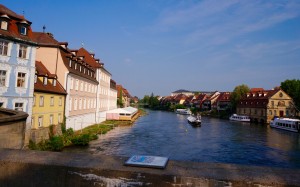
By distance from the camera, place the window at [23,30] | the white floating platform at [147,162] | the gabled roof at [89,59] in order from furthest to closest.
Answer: the gabled roof at [89,59], the window at [23,30], the white floating platform at [147,162]

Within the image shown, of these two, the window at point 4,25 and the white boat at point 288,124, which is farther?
the white boat at point 288,124

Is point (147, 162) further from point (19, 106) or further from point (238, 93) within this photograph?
point (238, 93)

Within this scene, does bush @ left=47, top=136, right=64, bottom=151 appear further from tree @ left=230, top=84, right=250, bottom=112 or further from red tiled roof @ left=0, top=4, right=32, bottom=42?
tree @ left=230, top=84, right=250, bottom=112

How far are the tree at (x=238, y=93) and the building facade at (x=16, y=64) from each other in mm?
75411

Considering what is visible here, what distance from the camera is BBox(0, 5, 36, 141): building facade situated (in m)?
20.9

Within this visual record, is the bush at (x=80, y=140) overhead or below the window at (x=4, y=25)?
below

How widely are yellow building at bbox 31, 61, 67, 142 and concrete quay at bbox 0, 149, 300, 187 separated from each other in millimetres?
21389

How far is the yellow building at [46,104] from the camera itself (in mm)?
24062

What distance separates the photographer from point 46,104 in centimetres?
2619

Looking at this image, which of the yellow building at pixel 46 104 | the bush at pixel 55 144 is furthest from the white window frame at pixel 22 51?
the bush at pixel 55 144

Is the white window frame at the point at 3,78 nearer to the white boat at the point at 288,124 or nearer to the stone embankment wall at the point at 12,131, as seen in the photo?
the stone embankment wall at the point at 12,131

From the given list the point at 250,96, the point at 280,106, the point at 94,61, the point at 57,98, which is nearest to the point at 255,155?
the point at 57,98

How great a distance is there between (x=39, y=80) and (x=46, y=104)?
8.67 ft

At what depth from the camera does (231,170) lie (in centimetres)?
328
